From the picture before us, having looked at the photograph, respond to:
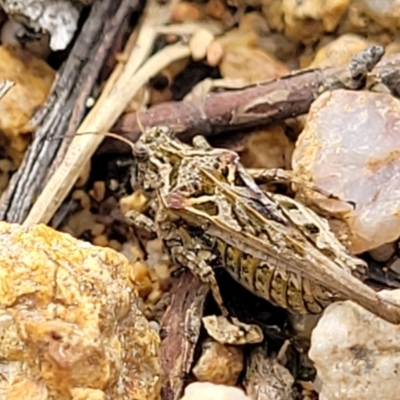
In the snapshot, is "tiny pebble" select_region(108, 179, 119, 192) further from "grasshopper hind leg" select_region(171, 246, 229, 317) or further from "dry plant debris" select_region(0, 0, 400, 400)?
"grasshopper hind leg" select_region(171, 246, 229, 317)

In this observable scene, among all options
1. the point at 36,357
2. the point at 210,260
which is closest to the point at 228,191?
the point at 210,260

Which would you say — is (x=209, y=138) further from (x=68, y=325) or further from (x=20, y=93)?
(x=68, y=325)

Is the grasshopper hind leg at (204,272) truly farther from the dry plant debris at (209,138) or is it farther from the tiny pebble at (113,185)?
the tiny pebble at (113,185)

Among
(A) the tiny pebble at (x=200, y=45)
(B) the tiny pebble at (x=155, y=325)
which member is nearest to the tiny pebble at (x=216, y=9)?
(A) the tiny pebble at (x=200, y=45)

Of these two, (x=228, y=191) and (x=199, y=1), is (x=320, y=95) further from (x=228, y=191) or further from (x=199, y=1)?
(x=199, y=1)

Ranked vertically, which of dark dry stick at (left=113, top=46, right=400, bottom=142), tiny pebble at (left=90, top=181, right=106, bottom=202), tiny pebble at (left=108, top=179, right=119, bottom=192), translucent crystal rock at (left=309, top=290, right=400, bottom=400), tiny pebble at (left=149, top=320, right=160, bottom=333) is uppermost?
dark dry stick at (left=113, top=46, right=400, bottom=142)

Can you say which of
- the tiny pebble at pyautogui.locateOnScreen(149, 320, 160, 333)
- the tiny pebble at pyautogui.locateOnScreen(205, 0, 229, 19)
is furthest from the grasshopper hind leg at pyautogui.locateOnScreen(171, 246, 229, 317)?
the tiny pebble at pyautogui.locateOnScreen(205, 0, 229, 19)

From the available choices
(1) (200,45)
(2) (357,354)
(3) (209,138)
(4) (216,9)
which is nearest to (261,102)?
(3) (209,138)
